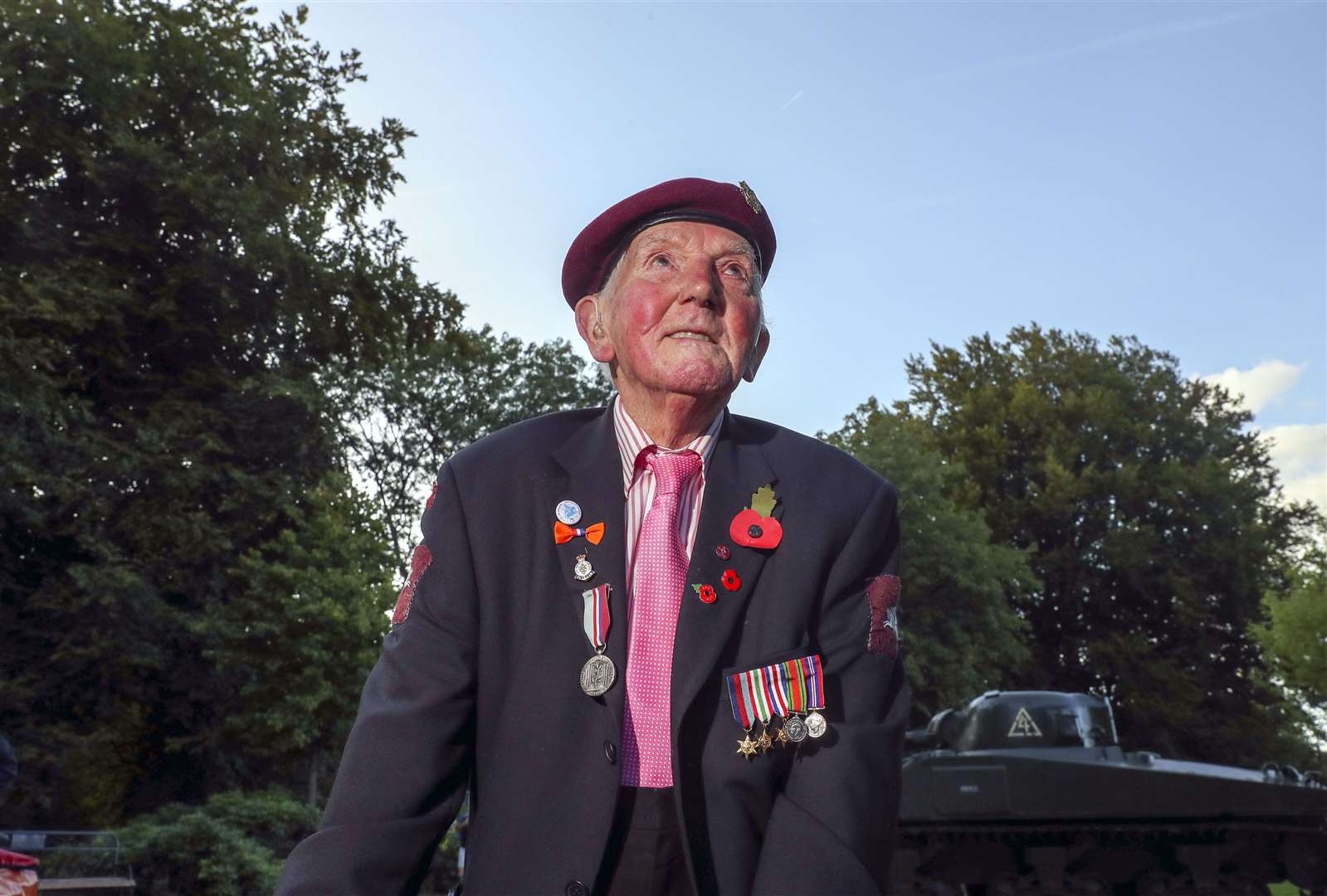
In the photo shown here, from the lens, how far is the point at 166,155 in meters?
19.7

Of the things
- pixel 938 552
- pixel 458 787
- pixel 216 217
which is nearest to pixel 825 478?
pixel 458 787

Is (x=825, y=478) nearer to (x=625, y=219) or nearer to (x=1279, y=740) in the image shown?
(x=625, y=219)

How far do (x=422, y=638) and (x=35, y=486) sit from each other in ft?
59.1

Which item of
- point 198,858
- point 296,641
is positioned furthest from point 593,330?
point 296,641

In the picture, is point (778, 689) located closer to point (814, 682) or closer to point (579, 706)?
point (814, 682)

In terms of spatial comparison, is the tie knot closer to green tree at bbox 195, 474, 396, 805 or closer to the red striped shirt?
the red striped shirt

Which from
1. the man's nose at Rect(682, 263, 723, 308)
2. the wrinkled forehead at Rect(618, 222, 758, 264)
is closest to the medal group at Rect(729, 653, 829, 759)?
the man's nose at Rect(682, 263, 723, 308)

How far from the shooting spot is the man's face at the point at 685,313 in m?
2.51

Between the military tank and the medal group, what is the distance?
1579 cm

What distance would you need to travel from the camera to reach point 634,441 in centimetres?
257

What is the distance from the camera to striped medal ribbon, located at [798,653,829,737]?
89.0 inches

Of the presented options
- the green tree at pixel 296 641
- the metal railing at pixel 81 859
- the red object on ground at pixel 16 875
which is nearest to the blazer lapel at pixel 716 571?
the red object on ground at pixel 16 875

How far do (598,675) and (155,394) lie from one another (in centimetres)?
2009

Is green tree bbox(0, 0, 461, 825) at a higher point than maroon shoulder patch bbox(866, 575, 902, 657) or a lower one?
higher
